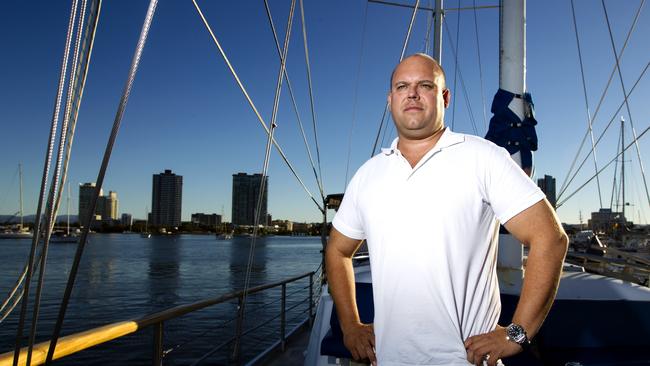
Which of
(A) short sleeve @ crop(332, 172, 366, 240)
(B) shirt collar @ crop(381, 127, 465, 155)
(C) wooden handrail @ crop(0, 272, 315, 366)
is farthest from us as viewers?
(A) short sleeve @ crop(332, 172, 366, 240)

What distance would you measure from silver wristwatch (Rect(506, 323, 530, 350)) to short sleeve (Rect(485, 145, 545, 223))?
0.31m

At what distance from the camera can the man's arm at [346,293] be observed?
5.47 feet

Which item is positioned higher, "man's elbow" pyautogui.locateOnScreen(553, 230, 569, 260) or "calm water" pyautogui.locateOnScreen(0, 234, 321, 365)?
"man's elbow" pyautogui.locateOnScreen(553, 230, 569, 260)

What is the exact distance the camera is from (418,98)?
5.08 feet

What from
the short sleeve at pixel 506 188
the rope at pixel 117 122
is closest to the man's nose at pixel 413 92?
the short sleeve at pixel 506 188

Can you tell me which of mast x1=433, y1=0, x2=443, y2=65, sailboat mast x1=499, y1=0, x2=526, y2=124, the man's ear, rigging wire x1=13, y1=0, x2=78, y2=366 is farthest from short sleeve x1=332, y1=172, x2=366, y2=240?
mast x1=433, y1=0, x2=443, y2=65

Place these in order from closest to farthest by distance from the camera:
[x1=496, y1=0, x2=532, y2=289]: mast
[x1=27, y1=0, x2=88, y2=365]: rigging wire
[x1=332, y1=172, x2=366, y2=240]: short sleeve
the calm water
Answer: [x1=27, y1=0, x2=88, y2=365]: rigging wire
[x1=332, y1=172, x2=366, y2=240]: short sleeve
[x1=496, y1=0, x2=532, y2=289]: mast
the calm water

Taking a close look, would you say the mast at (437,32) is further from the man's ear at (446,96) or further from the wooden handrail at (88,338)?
the man's ear at (446,96)

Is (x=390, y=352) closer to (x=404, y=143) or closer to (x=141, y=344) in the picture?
(x=404, y=143)

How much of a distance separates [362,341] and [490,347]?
1.57ft

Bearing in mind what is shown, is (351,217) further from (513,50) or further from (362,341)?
(513,50)

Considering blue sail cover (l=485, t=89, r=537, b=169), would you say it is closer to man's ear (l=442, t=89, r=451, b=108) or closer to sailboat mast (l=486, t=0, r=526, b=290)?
sailboat mast (l=486, t=0, r=526, b=290)

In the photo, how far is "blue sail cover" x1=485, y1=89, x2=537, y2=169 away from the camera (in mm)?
3645

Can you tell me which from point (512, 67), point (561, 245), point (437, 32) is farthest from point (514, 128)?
point (437, 32)
